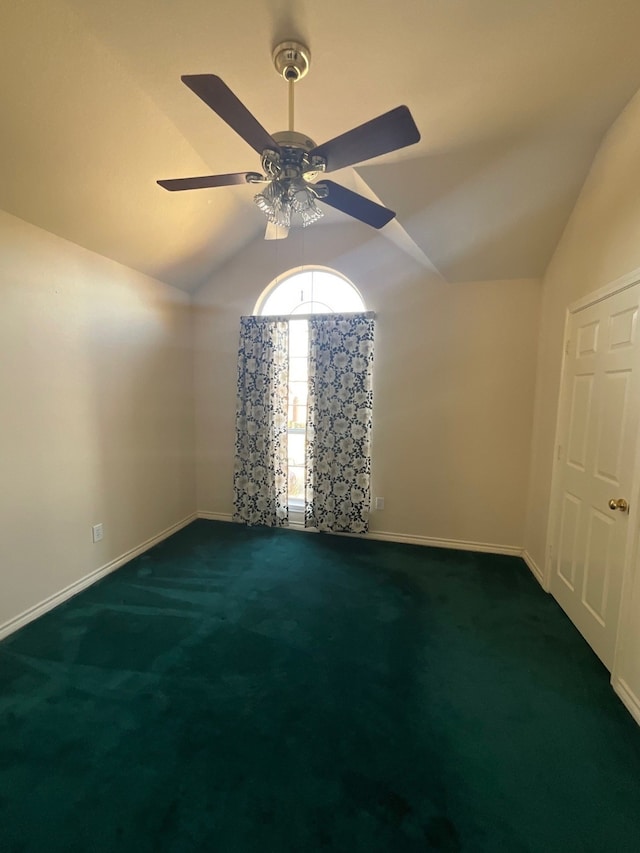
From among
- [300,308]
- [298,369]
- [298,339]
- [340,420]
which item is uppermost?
[300,308]

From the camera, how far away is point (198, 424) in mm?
3984

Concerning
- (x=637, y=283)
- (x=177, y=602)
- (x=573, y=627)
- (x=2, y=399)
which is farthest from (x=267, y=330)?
(x=573, y=627)

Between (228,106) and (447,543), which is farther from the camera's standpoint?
(447,543)

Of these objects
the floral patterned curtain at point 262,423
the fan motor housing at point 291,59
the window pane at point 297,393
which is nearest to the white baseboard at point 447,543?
the floral patterned curtain at point 262,423

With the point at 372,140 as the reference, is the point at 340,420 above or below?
below

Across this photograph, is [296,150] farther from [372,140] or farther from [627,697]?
[627,697]

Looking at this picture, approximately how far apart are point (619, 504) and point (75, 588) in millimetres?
3461

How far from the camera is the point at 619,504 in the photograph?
74.5 inches

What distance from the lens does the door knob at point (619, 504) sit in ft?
6.12

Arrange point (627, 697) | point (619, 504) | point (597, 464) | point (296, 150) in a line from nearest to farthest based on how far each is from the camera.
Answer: point (296, 150), point (627, 697), point (619, 504), point (597, 464)

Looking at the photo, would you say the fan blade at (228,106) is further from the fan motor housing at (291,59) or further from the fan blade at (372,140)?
the fan motor housing at (291,59)

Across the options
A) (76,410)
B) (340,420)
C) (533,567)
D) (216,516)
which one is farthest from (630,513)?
(216,516)

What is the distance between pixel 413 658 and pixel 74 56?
339cm

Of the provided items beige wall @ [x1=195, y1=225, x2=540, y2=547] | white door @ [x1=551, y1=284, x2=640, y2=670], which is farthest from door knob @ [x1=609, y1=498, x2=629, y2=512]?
beige wall @ [x1=195, y1=225, x2=540, y2=547]
